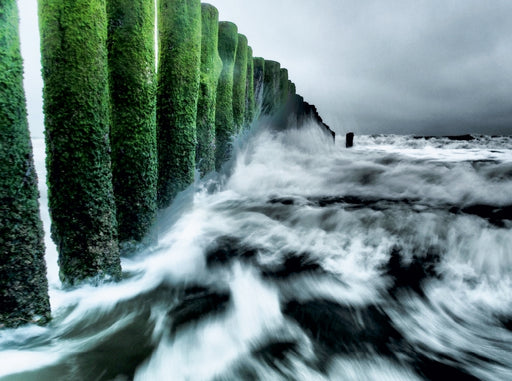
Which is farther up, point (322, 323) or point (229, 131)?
point (229, 131)

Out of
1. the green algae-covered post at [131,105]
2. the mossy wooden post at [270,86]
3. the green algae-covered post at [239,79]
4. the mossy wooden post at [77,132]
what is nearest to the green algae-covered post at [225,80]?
the green algae-covered post at [239,79]

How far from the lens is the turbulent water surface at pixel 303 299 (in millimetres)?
1944

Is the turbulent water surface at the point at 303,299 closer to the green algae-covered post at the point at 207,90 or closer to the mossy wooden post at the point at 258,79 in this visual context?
the green algae-covered post at the point at 207,90

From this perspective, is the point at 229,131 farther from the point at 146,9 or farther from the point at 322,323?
the point at 322,323

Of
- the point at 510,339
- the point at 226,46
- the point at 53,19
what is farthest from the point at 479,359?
the point at 226,46

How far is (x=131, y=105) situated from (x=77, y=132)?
72cm

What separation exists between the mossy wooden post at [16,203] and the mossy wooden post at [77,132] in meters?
0.36

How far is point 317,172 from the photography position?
769cm

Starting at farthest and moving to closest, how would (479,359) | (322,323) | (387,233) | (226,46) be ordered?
(226,46) → (387,233) → (322,323) → (479,359)

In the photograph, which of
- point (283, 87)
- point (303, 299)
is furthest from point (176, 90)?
point (283, 87)

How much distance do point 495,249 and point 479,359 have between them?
1.70 metres

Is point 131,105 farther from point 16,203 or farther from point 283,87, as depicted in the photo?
point 283,87

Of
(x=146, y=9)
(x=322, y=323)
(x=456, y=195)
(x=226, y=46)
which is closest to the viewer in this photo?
(x=322, y=323)

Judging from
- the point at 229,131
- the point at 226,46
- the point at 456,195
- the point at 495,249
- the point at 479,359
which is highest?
the point at 226,46
